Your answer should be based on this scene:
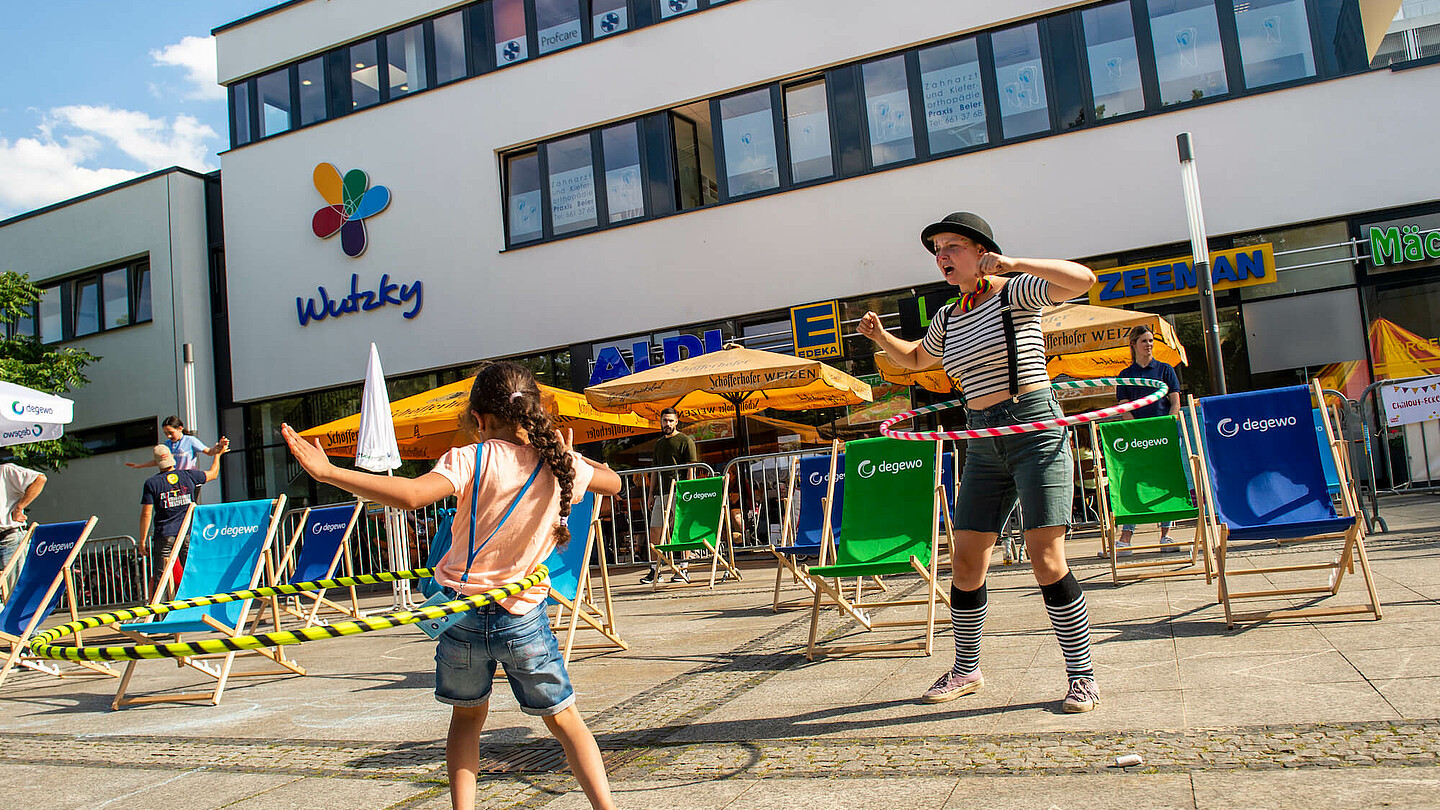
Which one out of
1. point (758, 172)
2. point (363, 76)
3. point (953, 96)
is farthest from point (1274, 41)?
point (363, 76)

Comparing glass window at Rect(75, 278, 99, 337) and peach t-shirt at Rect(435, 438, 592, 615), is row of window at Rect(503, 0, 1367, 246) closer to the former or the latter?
glass window at Rect(75, 278, 99, 337)

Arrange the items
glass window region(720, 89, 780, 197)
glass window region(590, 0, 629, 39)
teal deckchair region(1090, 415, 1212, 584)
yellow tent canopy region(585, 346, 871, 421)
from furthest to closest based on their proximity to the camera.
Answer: glass window region(590, 0, 629, 39), glass window region(720, 89, 780, 197), yellow tent canopy region(585, 346, 871, 421), teal deckchair region(1090, 415, 1212, 584)

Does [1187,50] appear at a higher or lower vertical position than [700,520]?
higher

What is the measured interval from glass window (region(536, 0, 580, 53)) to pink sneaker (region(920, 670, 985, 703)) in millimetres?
15131

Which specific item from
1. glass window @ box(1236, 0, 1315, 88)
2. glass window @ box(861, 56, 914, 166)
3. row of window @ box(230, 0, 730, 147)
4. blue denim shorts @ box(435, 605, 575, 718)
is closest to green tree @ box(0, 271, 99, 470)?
row of window @ box(230, 0, 730, 147)

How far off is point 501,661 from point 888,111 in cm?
1324

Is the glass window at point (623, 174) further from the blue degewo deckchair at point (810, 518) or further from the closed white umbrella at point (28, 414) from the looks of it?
the blue degewo deckchair at point (810, 518)

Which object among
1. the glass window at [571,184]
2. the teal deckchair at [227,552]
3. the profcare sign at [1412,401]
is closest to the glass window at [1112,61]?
the profcare sign at [1412,401]

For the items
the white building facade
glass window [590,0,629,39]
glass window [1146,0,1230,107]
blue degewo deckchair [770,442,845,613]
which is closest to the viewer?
blue degewo deckchair [770,442,845,613]

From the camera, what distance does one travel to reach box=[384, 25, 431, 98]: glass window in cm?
1838

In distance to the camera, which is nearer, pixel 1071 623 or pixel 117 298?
pixel 1071 623

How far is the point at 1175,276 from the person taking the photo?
513 inches

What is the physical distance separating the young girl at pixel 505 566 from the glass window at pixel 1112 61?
12755 millimetres

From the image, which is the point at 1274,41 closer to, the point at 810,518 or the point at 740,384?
the point at 740,384
